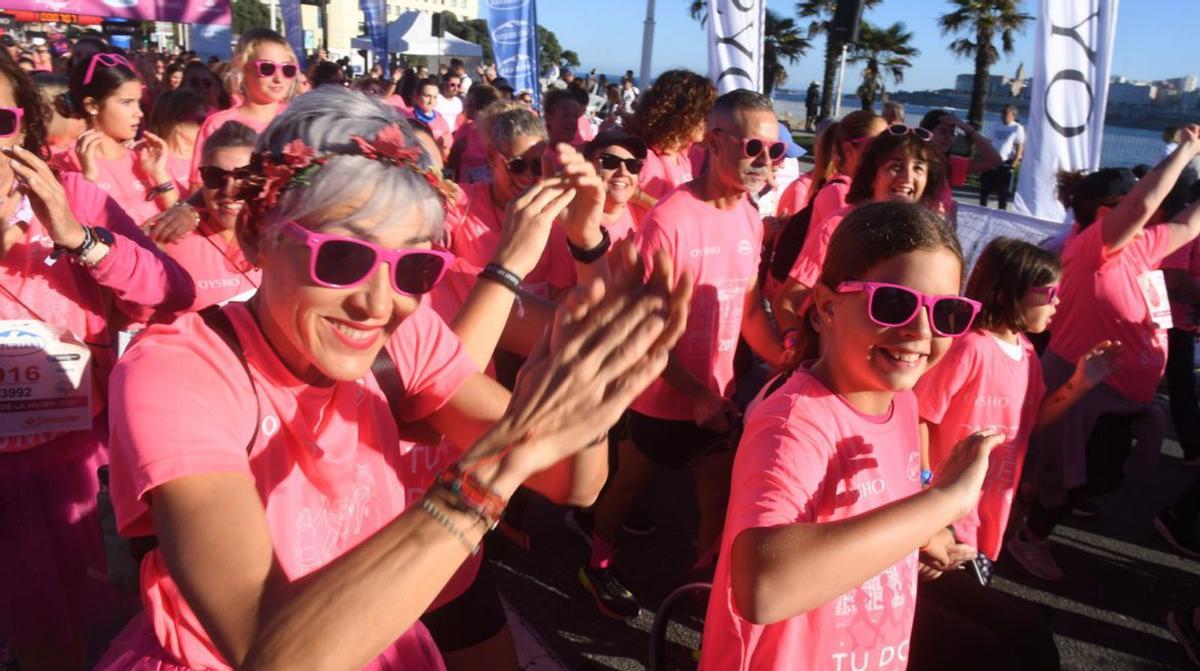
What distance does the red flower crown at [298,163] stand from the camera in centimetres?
143

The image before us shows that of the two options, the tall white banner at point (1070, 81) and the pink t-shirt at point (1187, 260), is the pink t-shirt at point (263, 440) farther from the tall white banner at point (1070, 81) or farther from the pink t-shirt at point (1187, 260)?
the tall white banner at point (1070, 81)

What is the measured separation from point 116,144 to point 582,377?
4137 millimetres

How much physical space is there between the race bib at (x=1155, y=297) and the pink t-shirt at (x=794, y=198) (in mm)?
1907

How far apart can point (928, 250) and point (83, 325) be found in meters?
→ 2.46

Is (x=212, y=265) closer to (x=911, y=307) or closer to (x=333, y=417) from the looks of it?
(x=333, y=417)

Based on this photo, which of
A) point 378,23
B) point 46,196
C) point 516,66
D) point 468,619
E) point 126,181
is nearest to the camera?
point 468,619

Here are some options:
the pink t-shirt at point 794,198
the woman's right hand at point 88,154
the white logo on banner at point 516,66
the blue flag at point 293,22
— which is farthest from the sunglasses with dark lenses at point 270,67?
the blue flag at point 293,22

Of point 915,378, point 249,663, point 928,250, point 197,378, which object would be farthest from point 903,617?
point 197,378

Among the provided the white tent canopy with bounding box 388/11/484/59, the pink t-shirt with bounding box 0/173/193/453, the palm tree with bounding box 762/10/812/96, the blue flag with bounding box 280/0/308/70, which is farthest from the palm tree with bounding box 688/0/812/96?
the pink t-shirt with bounding box 0/173/193/453

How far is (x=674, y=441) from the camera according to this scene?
3500mm

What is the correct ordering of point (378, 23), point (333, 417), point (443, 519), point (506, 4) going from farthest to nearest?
1. point (378, 23)
2. point (506, 4)
3. point (333, 417)
4. point (443, 519)

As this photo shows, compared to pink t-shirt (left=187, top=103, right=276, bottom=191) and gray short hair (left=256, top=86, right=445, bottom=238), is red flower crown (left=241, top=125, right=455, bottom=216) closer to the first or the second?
gray short hair (left=256, top=86, right=445, bottom=238)

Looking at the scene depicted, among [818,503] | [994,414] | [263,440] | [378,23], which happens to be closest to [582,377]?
[263,440]

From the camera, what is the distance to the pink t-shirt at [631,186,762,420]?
10.9 ft
